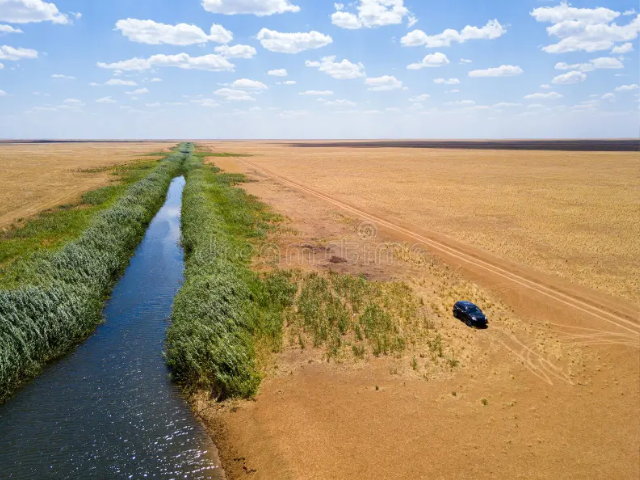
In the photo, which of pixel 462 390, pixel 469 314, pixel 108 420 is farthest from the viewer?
pixel 469 314

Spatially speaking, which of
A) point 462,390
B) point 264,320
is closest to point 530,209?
point 462,390

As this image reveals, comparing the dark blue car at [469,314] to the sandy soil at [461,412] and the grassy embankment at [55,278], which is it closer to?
the sandy soil at [461,412]

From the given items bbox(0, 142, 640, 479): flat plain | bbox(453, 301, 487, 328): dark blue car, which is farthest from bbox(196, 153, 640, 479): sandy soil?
bbox(453, 301, 487, 328): dark blue car

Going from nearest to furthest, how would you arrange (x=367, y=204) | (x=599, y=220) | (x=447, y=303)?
(x=447, y=303), (x=599, y=220), (x=367, y=204)

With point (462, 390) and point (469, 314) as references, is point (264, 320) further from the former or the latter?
point (469, 314)

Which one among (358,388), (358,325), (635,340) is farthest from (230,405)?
(635,340)

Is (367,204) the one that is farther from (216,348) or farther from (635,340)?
(216,348)

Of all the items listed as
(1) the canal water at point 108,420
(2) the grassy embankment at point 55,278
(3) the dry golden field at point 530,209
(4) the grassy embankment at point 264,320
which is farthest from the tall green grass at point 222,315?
(3) the dry golden field at point 530,209
